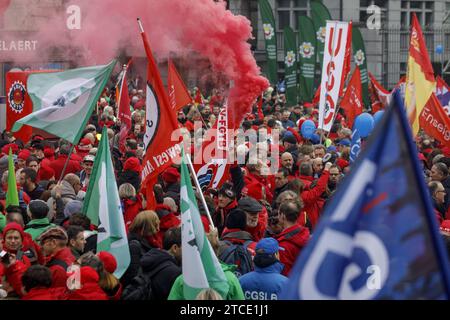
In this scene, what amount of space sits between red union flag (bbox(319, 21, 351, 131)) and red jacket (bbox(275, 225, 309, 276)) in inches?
357

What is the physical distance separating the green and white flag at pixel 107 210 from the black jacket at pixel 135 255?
8 centimetres

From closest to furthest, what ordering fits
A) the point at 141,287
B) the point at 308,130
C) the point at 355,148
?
the point at 141,287 < the point at 355,148 < the point at 308,130

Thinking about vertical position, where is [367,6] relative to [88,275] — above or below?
above

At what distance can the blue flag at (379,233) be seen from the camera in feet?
11.4

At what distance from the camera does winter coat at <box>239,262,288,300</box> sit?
6344 mm

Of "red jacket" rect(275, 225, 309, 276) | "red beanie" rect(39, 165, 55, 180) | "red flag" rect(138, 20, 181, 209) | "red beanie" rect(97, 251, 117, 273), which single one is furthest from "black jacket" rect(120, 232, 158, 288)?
"red beanie" rect(39, 165, 55, 180)

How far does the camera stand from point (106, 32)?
60.0ft

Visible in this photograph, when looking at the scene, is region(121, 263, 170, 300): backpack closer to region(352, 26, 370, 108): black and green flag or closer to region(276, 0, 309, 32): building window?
region(352, 26, 370, 108): black and green flag

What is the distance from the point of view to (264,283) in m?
6.38

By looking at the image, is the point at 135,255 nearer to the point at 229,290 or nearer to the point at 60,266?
the point at 60,266

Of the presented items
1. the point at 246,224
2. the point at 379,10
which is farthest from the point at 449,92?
the point at 379,10

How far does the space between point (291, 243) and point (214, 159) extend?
3.94 m

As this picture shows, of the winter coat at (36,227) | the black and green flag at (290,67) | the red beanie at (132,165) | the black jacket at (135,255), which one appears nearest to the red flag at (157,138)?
the winter coat at (36,227)

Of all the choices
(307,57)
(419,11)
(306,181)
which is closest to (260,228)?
(306,181)
